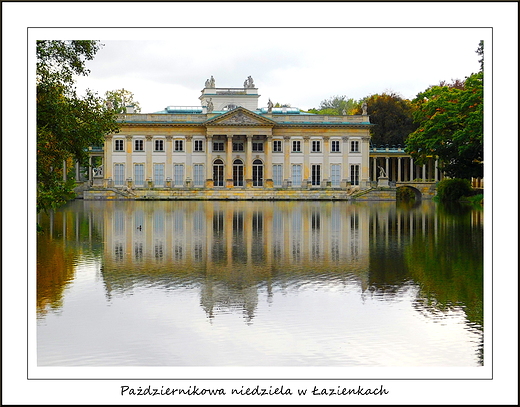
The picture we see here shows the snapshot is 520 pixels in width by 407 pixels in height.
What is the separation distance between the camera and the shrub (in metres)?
60.5

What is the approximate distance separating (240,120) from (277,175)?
258 inches

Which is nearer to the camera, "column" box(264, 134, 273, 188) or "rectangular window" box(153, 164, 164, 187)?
"column" box(264, 134, 273, 188)

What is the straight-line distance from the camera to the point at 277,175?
250 ft

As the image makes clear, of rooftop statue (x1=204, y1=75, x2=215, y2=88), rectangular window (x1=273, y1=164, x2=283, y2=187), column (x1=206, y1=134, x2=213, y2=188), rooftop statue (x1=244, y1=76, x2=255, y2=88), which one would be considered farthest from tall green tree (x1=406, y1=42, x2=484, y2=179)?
rooftop statue (x1=204, y1=75, x2=215, y2=88)

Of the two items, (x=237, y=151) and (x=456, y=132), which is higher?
(x=237, y=151)

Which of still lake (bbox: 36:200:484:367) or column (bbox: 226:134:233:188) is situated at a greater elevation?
column (bbox: 226:134:233:188)

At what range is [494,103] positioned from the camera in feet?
27.2

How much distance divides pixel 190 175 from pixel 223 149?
4.08 m

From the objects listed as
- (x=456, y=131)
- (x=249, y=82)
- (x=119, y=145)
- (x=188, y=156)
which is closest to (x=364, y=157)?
(x=249, y=82)

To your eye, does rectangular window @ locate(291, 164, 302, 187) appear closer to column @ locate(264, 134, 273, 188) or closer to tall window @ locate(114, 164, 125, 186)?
column @ locate(264, 134, 273, 188)

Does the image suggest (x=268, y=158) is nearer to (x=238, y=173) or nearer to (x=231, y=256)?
(x=238, y=173)

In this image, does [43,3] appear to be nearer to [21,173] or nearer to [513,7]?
[21,173]

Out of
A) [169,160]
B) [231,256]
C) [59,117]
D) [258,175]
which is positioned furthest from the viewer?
[258,175]

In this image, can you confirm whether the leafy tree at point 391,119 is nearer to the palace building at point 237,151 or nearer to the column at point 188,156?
the palace building at point 237,151
